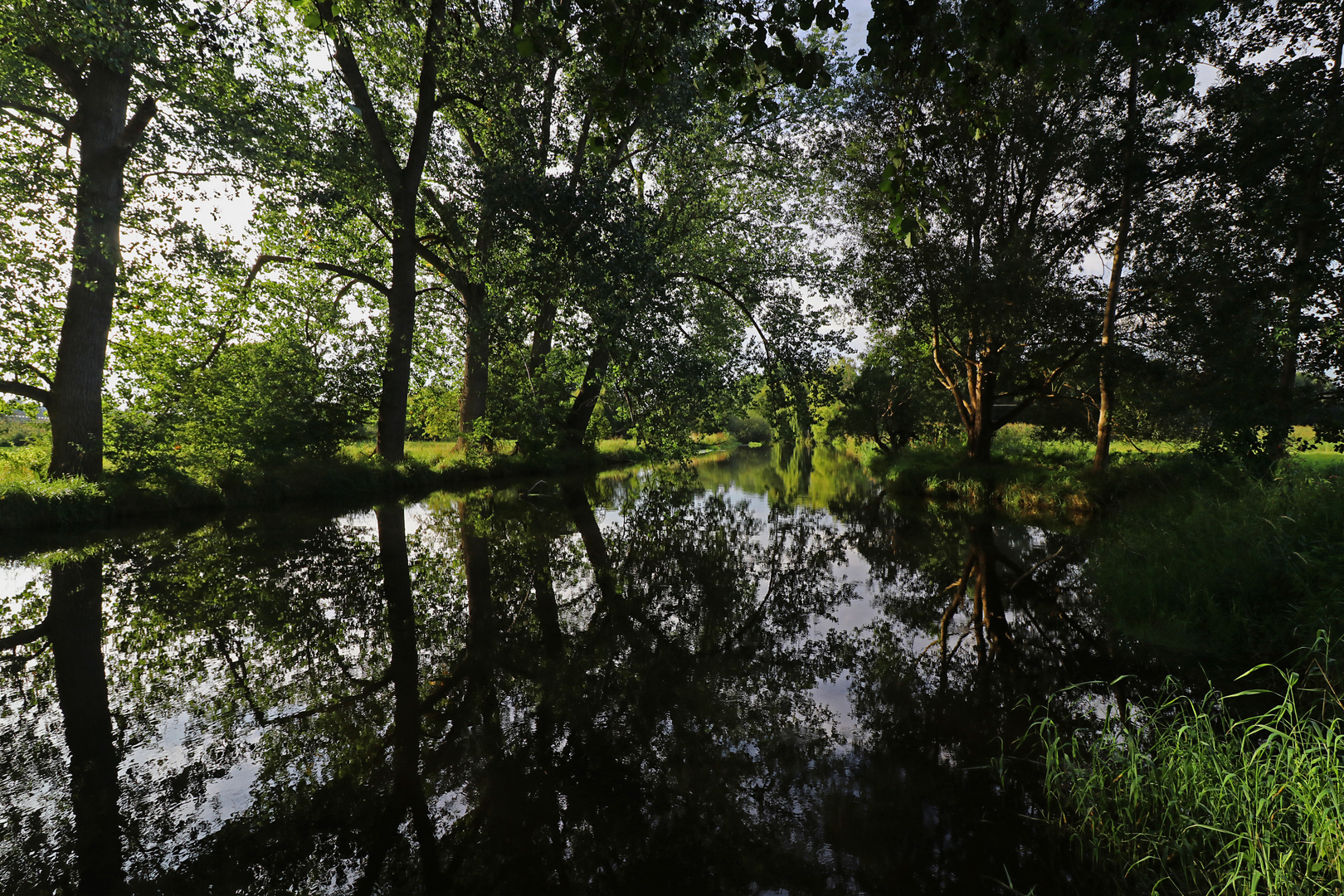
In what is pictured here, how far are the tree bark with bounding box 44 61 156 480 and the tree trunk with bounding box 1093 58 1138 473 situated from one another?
2066 centimetres

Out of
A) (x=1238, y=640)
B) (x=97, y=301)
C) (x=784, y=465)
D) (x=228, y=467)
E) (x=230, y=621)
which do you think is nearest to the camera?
(x=1238, y=640)

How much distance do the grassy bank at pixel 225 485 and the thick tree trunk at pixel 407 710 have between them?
4.79m

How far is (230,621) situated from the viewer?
20.1 feet

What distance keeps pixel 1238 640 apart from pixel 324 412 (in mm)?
19284

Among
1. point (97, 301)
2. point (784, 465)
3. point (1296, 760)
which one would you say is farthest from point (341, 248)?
point (784, 465)

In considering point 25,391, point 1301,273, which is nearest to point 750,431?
point 1301,273

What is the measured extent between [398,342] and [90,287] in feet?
19.9

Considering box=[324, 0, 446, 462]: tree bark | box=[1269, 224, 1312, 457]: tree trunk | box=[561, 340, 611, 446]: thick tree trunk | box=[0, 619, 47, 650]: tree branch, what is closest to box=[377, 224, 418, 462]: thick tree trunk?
box=[324, 0, 446, 462]: tree bark

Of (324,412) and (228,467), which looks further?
(324,412)

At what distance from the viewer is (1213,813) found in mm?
2607

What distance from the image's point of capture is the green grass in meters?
2.33

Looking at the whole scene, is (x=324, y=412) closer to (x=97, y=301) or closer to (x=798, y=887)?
(x=97, y=301)

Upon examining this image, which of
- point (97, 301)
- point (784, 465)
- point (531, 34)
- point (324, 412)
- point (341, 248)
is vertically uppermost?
point (341, 248)

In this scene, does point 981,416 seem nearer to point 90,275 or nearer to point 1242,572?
point 1242,572
